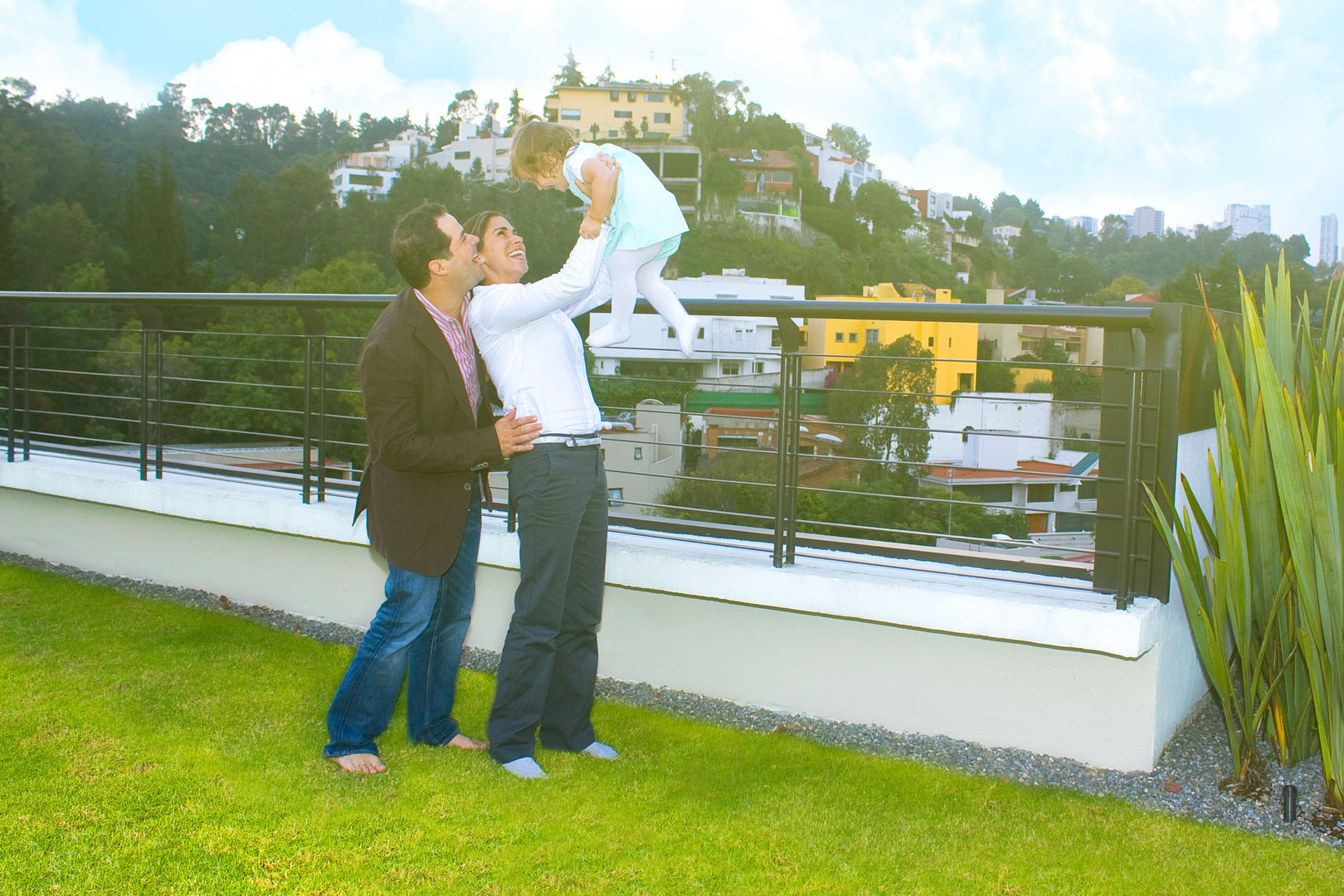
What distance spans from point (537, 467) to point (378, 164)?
4364 inches

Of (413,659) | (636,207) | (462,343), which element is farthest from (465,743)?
(636,207)

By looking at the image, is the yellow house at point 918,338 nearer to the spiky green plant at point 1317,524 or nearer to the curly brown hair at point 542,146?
the spiky green plant at point 1317,524

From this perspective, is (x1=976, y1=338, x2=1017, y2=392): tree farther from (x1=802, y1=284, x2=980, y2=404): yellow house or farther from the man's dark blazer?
the man's dark blazer

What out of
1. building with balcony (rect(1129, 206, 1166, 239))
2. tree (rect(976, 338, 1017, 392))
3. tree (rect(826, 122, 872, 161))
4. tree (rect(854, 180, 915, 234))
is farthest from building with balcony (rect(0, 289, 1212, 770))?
tree (rect(826, 122, 872, 161))

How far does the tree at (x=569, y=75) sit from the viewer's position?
107188mm

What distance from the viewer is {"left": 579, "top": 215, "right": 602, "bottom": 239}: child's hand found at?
99.0 inches

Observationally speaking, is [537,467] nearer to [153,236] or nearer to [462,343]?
[462,343]

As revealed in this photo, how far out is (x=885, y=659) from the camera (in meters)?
3.32

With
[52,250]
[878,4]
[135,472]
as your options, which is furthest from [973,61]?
[135,472]

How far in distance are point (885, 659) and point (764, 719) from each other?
1.42 ft

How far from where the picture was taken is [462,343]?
290cm

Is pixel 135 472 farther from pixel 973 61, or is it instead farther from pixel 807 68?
pixel 973 61

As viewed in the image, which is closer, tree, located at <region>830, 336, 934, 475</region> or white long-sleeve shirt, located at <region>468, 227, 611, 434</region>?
white long-sleeve shirt, located at <region>468, 227, 611, 434</region>

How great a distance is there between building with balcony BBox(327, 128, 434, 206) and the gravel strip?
277 ft
